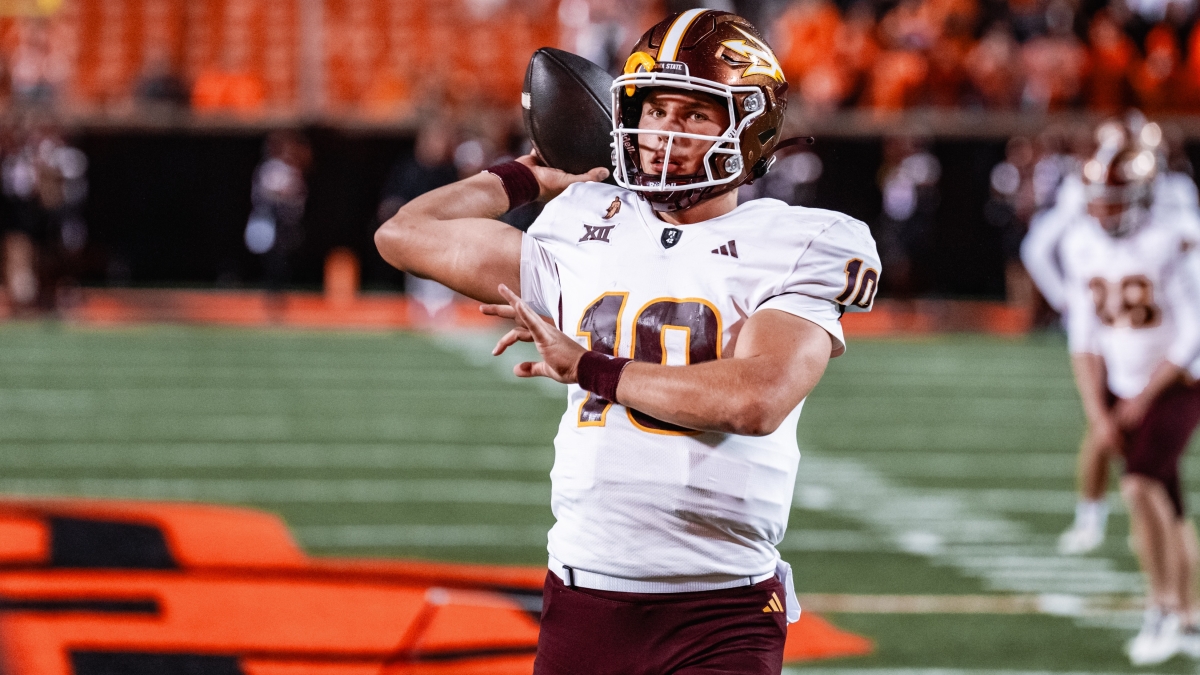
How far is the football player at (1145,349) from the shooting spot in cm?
502

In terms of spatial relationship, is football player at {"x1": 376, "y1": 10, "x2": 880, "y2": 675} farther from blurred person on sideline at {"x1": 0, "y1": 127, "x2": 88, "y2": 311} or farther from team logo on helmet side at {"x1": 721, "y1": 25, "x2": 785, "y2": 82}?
blurred person on sideline at {"x1": 0, "y1": 127, "x2": 88, "y2": 311}

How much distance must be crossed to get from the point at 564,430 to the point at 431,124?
13.2 metres

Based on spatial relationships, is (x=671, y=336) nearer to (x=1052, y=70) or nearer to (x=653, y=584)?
(x=653, y=584)

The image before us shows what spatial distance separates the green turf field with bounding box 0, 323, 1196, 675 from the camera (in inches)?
223

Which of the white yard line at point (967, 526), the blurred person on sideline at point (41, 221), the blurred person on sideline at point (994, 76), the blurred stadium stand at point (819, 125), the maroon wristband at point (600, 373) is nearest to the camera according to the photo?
the maroon wristband at point (600, 373)

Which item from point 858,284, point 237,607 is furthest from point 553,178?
point 237,607

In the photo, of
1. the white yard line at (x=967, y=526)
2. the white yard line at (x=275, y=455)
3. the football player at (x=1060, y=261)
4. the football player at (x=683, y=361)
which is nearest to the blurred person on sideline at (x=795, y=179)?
the white yard line at (x=967, y=526)

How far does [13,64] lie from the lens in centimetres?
1644

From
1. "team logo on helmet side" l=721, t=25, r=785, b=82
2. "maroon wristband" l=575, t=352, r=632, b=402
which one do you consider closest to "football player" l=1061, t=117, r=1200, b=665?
"team logo on helmet side" l=721, t=25, r=785, b=82

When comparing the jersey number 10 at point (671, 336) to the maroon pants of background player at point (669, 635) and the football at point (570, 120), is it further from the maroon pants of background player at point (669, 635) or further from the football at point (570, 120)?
the football at point (570, 120)

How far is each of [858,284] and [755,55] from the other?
15.6 inches

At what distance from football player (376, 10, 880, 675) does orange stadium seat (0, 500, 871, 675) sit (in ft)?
7.13

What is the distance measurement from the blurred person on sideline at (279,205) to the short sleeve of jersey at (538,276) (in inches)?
511

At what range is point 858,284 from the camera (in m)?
2.38
